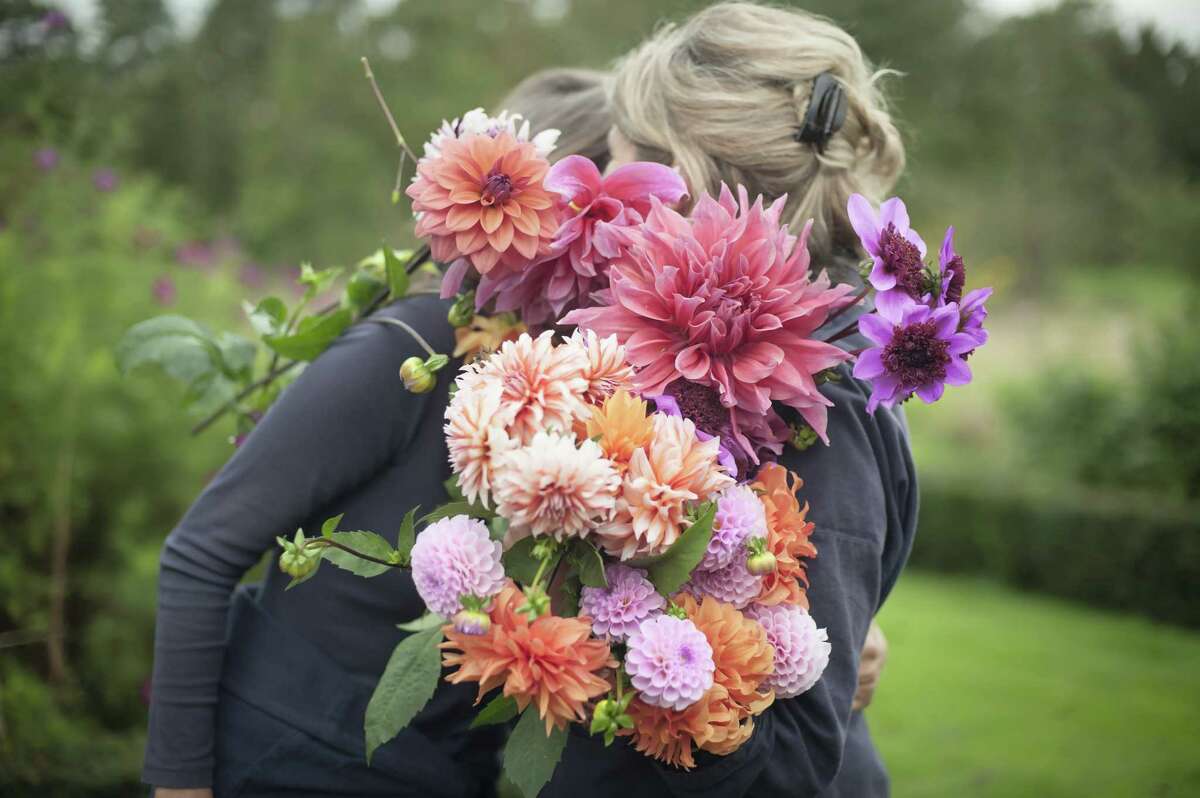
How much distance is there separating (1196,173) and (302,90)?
72.8 feet

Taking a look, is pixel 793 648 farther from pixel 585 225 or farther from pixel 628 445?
pixel 585 225

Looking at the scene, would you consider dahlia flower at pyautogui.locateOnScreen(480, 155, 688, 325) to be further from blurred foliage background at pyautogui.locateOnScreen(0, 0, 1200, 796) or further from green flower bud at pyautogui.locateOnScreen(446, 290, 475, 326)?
blurred foliage background at pyautogui.locateOnScreen(0, 0, 1200, 796)

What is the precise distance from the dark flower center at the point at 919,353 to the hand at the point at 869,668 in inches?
35.9

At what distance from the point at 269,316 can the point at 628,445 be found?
117 centimetres

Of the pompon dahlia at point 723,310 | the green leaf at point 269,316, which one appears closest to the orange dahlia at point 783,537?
the pompon dahlia at point 723,310

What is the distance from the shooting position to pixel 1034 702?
238 inches

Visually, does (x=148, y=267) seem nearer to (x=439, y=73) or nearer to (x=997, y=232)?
(x=439, y=73)

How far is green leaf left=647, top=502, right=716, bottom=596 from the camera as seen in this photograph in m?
1.26

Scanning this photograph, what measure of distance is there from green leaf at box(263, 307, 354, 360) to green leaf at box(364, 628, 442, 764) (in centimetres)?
77

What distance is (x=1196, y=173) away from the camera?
77.8 feet

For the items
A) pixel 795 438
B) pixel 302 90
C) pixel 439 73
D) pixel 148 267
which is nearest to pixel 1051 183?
pixel 439 73

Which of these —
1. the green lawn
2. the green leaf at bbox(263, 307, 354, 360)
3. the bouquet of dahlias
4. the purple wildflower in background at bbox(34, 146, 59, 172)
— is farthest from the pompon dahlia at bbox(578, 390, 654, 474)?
the green lawn

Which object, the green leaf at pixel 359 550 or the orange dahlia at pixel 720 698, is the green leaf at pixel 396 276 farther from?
the orange dahlia at pixel 720 698

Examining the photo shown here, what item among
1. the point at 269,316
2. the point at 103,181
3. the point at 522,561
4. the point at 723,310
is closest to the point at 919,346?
the point at 723,310
